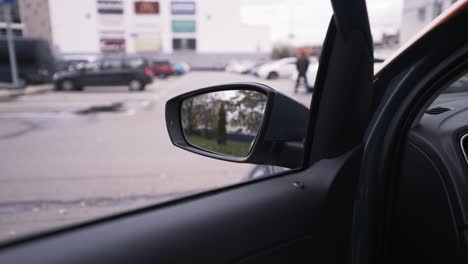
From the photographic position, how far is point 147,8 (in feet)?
6.79

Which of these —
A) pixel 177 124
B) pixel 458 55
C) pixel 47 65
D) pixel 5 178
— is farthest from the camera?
pixel 47 65

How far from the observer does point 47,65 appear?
18797 millimetres

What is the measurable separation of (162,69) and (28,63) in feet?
42.1

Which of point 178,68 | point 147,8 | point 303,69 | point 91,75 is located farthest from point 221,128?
point 178,68

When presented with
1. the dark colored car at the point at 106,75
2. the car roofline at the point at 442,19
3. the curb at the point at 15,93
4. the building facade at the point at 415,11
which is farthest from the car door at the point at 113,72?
the car roofline at the point at 442,19

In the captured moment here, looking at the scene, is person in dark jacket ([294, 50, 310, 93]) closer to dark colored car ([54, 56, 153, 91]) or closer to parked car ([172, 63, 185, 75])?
dark colored car ([54, 56, 153, 91])

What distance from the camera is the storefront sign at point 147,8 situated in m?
2.01

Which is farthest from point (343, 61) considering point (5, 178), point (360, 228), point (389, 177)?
point (5, 178)

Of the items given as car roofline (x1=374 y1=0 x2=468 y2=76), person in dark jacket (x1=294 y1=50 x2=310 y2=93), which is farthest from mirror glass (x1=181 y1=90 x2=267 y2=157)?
person in dark jacket (x1=294 y1=50 x2=310 y2=93)

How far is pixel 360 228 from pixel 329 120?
344mm

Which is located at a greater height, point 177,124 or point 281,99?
point 281,99

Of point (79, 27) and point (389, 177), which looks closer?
point (389, 177)

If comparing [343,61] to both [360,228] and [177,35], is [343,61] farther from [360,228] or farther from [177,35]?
[177,35]

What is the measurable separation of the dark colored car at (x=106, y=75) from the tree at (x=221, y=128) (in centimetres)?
1656
